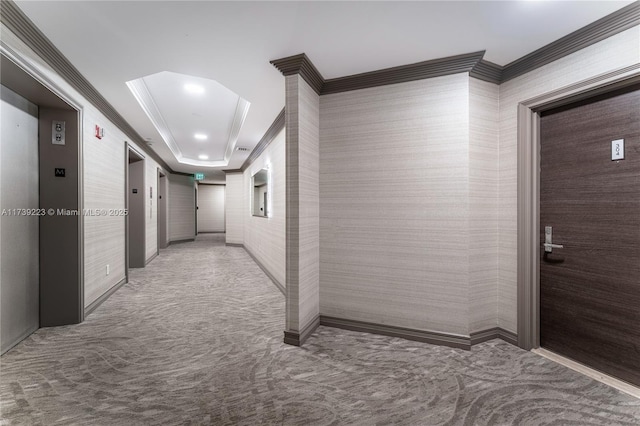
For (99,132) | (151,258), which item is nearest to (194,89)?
(99,132)

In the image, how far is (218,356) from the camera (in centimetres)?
232

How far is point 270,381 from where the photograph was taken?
1978 millimetres

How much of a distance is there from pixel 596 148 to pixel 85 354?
4.49 m

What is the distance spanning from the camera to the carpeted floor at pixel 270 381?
165 cm

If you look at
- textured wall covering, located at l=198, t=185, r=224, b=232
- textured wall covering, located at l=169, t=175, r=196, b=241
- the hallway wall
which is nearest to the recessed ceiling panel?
the hallway wall

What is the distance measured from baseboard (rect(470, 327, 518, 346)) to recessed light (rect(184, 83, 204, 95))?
13.6 ft

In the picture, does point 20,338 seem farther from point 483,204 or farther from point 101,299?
point 483,204

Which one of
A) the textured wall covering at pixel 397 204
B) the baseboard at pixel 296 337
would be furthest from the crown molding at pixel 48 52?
the baseboard at pixel 296 337

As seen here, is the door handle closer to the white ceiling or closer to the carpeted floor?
the carpeted floor

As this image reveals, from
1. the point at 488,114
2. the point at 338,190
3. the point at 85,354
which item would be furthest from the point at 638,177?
the point at 85,354

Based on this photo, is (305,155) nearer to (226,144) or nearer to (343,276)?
(343,276)

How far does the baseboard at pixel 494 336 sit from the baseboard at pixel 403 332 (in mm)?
132

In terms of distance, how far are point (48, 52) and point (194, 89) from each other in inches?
55.6

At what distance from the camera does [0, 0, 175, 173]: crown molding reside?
1904 millimetres
